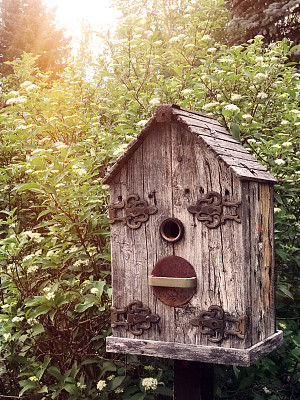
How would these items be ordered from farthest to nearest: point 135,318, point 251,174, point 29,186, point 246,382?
point 246,382 → point 29,186 → point 135,318 → point 251,174

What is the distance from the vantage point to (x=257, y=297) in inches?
107

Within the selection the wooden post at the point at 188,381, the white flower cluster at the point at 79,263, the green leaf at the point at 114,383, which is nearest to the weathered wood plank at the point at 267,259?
the wooden post at the point at 188,381

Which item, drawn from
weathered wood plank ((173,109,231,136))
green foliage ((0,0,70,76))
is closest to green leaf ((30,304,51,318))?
weathered wood plank ((173,109,231,136))

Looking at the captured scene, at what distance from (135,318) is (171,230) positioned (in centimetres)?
46

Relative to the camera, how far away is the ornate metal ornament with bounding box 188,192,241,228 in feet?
8.25

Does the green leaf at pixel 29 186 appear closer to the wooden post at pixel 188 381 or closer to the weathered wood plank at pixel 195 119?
the weathered wood plank at pixel 195 119

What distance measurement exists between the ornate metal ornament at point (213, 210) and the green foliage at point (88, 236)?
32.6 inches

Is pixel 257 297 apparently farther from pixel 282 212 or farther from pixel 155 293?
pixel 282 212

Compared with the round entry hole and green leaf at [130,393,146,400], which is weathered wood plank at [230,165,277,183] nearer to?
the round entry hole

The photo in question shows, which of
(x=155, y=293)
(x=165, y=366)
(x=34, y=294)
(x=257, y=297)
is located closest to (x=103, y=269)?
(x=34, y=294)

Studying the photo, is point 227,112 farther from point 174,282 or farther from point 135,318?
point 135,318

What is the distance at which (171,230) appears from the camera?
276cm

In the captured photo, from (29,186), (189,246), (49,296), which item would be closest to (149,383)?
(49,296)

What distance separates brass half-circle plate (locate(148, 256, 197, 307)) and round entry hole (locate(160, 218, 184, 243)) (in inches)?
3.6
